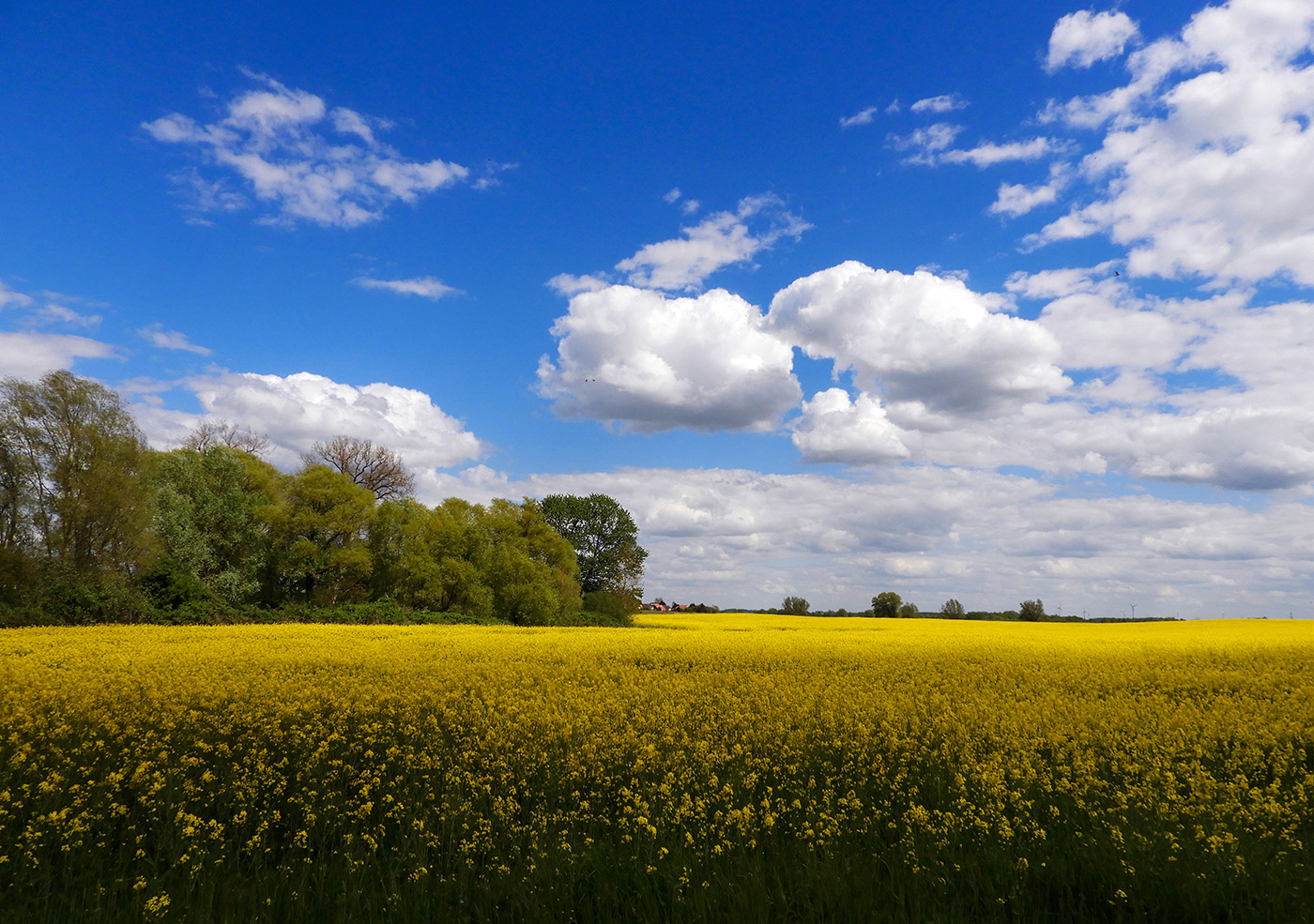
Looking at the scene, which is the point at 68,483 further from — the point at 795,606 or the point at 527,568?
the point at 795,606

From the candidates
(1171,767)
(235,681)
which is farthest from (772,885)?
(235,681)

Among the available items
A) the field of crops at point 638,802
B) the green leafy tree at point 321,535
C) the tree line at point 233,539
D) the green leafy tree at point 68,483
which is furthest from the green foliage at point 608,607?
the field of crops at point 638,802

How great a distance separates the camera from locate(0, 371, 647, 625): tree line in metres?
27.4

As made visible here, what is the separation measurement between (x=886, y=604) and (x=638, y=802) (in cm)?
8436

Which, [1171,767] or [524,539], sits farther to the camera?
[524,539]

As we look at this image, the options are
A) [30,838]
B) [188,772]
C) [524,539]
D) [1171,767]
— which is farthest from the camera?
[524,539]

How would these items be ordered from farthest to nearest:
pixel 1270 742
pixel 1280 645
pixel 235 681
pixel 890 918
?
pixel 1280 645 < pixel 235 681 < pixel 1270 742 < pixel 890 918

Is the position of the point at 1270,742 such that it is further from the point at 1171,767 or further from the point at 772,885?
the point at 772,885

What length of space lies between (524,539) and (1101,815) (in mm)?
45532

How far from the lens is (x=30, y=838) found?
17.6 feet

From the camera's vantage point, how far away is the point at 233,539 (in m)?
37.5

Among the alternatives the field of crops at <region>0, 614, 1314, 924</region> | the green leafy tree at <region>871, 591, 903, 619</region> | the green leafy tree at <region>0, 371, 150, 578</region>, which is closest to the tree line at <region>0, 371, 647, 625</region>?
the green leafy tree at <region>0, 371, 150, 578</region>

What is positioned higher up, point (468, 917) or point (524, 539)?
point (524, 539)

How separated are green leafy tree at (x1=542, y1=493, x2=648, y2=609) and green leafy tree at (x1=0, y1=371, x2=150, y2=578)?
117 feet
